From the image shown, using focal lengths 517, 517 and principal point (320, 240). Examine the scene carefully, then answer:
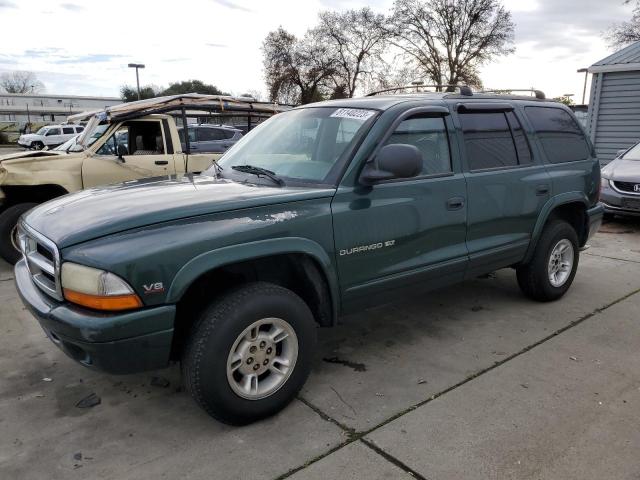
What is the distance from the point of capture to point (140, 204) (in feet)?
9.30

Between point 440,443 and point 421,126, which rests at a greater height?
point 421,126

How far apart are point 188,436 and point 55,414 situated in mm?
883

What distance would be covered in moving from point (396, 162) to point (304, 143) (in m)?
0.83

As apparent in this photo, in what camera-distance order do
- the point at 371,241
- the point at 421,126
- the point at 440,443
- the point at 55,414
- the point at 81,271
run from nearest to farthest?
1. the point at 81,271
2. the point at 440,443
3. the point at 55,414
4. the point at 371,241
5. the point at 421,126

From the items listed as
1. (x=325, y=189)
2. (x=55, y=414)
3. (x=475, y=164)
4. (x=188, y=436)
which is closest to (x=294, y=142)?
(x=325, y=189)

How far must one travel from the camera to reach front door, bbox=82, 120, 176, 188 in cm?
689

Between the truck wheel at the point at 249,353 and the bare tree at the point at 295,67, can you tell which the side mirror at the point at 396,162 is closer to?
the truck wheel at the point at 249,353

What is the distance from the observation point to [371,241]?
327cm

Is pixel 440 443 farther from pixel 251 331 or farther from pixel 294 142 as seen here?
pixel 294 142

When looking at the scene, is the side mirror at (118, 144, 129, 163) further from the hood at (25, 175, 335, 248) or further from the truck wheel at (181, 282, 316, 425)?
the truck wheel at (181, 282, 316, 425)

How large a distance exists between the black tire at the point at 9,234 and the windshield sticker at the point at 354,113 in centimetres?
465

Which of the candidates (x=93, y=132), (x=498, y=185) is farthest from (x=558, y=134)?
(x=93, y=132)

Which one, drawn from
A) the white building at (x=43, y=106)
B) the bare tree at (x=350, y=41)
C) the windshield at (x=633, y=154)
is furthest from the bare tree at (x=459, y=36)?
the white building at (x=43, y=106)

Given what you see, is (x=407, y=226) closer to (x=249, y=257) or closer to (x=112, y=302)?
(x=249, y=257)
